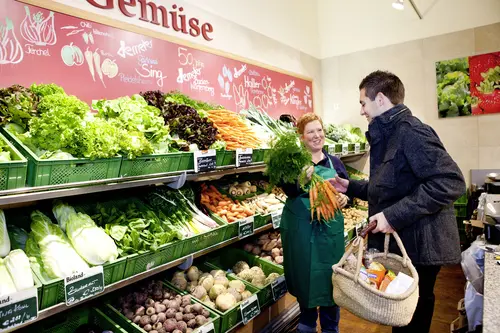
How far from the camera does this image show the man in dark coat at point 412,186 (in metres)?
2.05

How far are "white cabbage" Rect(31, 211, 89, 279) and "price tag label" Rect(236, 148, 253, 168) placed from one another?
1324 millimetres

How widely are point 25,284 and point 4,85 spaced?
1392 millimetres

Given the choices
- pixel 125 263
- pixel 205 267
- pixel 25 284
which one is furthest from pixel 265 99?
pixel 25 284

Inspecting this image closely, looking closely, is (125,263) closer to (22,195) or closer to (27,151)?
(22,195)

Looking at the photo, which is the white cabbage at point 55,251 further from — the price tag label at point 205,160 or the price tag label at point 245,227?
the price tag label at point 245,227

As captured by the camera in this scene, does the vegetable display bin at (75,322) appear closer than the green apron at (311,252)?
Yes

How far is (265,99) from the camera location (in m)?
4.86

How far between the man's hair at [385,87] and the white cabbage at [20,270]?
2.21 metres

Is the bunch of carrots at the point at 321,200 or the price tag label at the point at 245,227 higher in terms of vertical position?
the bunch of carrots at the point at 321,200

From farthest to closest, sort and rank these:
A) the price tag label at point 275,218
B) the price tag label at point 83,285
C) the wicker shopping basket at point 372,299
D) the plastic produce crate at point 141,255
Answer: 1. the price tag label at point 275,218
2. the plastic produce crate at point 141,255
3. the wicker shopping basket at point 372,299
4. the price tag label at point 83,285

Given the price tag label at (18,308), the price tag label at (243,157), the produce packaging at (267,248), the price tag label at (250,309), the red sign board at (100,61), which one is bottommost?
the price tag label at (250,309)

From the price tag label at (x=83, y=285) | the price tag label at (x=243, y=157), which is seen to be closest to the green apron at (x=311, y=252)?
the price tag label at (x=243, y=157)

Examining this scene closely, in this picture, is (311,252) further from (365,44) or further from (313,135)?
(365,44)

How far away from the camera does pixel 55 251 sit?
176 centimetres
